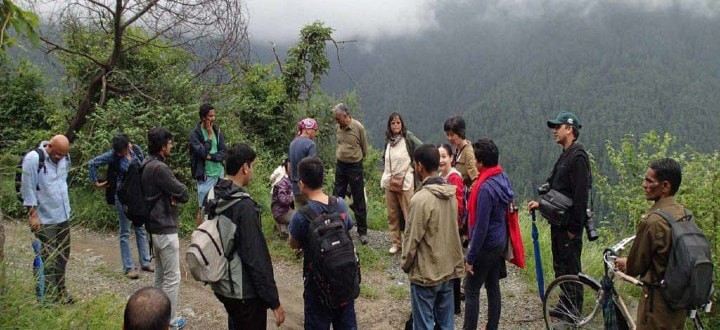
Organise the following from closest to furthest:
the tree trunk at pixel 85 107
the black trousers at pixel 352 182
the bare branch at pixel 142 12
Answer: the black trousers at pixel 352 182
the bare branch at pixel 142 12
the tree trunk at pixel 85 107

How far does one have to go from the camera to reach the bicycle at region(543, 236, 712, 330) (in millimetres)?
3766

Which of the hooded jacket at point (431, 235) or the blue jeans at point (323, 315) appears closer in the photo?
the blue jeans at point (323, 315)

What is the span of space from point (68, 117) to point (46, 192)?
19.6ft

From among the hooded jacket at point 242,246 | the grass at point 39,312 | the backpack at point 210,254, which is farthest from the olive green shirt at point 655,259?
the grass at point 39,312

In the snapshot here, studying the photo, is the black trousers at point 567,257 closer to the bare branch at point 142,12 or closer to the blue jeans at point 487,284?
the blue jeans at point 487,284

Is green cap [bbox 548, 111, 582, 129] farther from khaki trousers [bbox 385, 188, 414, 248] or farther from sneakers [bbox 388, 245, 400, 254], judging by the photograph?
sneakers [bbox 388, 245, 400, 254]

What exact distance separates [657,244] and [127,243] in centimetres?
519

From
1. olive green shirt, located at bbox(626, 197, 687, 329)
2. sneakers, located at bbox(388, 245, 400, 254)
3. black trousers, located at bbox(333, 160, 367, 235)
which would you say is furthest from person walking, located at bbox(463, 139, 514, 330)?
black trousers, located at bbox(333, 160, 367, 235)

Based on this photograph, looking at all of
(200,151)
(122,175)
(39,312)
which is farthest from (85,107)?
(39,312)

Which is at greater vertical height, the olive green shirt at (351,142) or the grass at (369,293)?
the olive green shirt at (351,142)

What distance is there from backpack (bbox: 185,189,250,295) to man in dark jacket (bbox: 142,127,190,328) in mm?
1228

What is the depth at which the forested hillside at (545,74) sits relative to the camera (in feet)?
283

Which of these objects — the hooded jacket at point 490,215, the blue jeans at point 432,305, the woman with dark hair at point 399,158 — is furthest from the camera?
the woman with dark hair at point 399,158

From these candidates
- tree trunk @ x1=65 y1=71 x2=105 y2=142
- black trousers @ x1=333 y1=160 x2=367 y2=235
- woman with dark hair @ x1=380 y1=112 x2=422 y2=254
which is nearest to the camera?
woman with dark hair @ x1=380 y1=112 x2=422 y2=254
